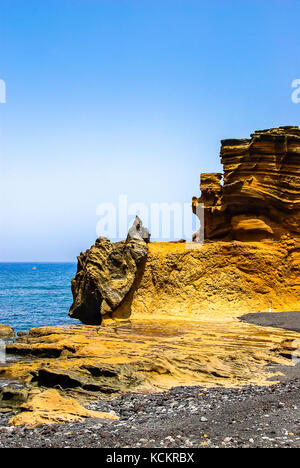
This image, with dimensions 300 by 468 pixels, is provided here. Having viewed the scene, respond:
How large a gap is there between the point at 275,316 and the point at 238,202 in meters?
7.47

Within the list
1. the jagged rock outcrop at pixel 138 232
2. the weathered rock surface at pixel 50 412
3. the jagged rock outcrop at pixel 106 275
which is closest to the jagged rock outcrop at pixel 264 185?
the jagged rock outcrop at pixel 138 232

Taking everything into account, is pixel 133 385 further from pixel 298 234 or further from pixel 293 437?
pixel 298 234

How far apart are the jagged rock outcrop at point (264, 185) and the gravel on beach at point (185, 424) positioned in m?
16.2

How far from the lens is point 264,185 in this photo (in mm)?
26875

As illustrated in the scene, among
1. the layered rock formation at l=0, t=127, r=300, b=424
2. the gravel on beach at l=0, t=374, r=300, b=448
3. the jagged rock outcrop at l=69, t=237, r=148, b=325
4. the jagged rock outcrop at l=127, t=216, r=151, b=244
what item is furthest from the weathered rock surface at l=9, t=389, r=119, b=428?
the jagged rock outcrop at l=127, t=216, r=151, b=244

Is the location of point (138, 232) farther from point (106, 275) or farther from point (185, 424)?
point (185, 424)

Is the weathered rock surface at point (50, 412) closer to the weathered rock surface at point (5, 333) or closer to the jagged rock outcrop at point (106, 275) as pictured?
the weathered rock surface at point (5, 333)

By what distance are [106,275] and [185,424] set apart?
1679cm

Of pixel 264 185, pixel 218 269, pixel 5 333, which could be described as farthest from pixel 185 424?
pixel 264 185

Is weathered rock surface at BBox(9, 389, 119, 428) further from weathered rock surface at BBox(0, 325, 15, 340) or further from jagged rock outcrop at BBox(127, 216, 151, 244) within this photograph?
jagged rock outcrop at BBox(127, 216, 151, 244)

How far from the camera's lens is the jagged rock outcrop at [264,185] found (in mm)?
26719

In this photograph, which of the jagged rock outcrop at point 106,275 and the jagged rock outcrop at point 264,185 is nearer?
the jagged rock outcrop at point 106,275

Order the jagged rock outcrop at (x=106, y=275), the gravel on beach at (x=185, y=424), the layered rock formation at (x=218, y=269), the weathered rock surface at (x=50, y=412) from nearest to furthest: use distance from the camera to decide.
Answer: the gravel on beach at (x=185, y=424) < the weathered rock surface at (x=50, y=412) < the layered rock formation at (x=218, y=269) < the jagged rock outcrop at (x=106, y=275)
